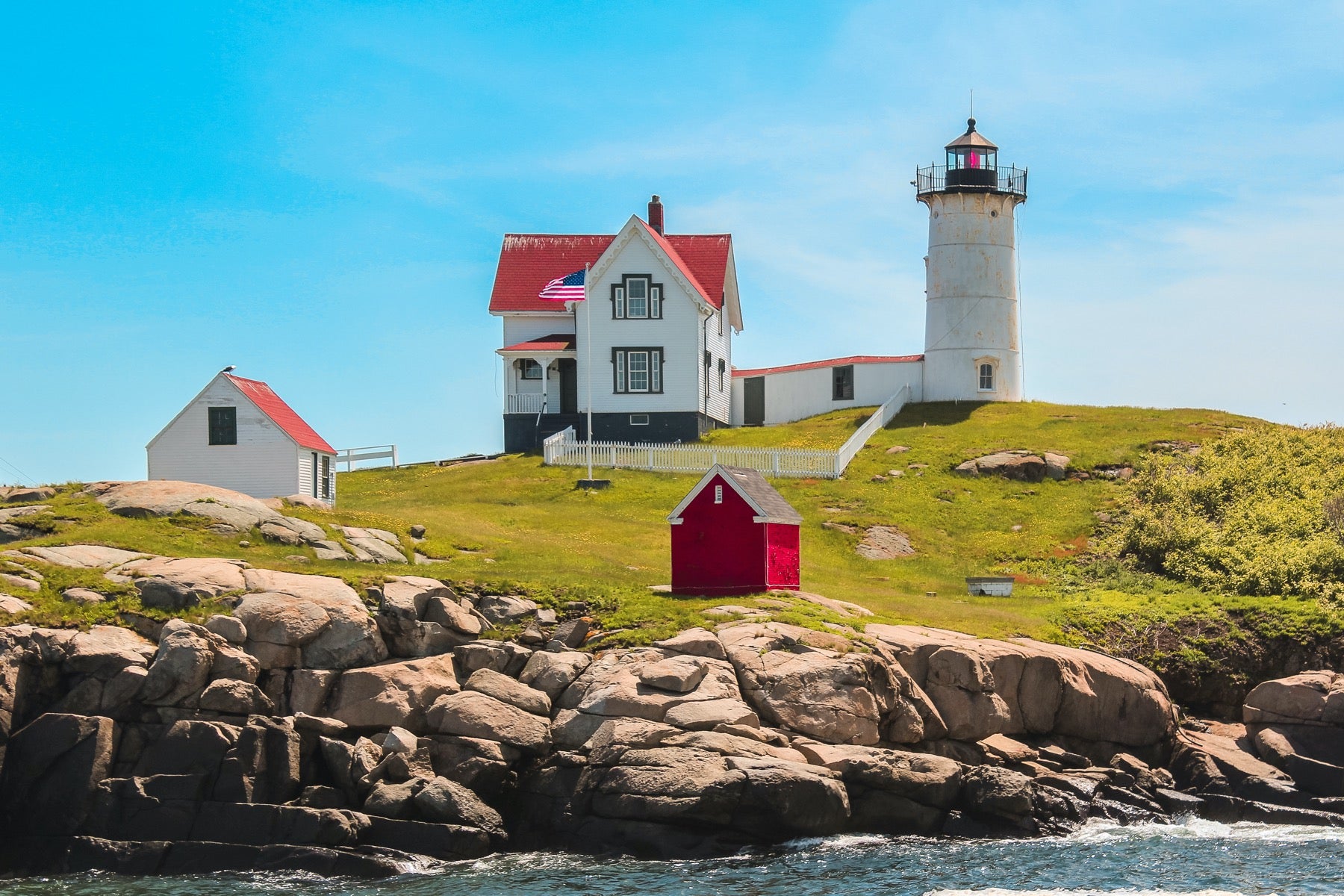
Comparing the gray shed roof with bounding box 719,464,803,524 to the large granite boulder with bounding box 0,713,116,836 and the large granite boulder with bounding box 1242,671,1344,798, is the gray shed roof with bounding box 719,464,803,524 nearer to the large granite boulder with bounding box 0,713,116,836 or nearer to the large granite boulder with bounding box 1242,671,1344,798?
the large granite boulder with bounding box 1242,671,1344,798

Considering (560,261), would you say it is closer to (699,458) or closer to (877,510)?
(699,458)

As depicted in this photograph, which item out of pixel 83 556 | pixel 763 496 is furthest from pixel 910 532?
pixel 83 556

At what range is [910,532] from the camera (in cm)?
4269

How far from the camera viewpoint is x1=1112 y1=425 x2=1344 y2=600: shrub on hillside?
35656 mm

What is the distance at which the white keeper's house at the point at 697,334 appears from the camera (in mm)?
Result: 55875

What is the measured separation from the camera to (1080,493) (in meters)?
46.4

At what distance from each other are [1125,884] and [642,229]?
38.2 meters

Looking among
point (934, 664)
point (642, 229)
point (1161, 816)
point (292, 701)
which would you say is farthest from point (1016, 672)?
point (642, 229)

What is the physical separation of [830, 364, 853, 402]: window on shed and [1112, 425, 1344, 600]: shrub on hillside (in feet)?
52.0

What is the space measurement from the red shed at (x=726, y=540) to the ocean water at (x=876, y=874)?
927 cm

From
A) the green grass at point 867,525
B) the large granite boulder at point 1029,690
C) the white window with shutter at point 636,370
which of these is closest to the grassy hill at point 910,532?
the green grass at point 867,525

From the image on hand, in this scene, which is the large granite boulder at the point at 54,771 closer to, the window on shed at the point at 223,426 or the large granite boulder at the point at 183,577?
the large granite boulder at the point at 183,577

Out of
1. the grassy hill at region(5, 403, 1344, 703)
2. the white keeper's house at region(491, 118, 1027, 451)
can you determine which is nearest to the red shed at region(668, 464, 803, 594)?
the grassy hill at region(5, 403, 1344, 703)

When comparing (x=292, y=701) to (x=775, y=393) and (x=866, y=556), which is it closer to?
(x=866, y=556)
